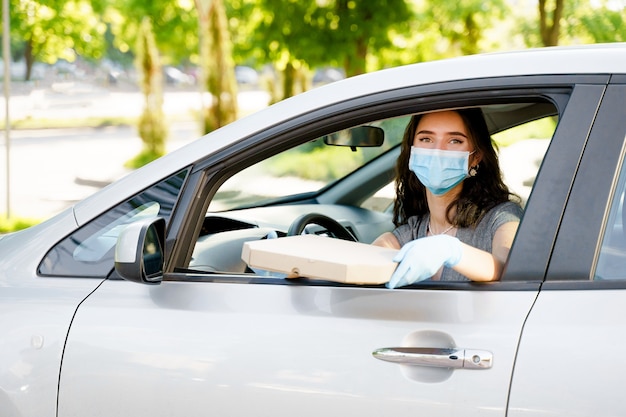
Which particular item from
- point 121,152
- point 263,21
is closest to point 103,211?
point 263,21

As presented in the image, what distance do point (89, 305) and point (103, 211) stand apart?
269mm

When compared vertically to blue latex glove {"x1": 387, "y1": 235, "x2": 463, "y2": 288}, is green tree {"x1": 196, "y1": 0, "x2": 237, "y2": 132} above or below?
above

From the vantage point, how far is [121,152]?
21781 mm

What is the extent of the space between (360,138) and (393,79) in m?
1.29

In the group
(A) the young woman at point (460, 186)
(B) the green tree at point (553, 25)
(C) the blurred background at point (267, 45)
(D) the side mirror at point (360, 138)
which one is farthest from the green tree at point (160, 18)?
(A) the young woman at point (460, 186)

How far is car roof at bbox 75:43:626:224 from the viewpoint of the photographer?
2.24 metres

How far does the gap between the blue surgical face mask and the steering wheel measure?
0.76 m

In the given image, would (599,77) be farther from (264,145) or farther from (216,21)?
(216,21)

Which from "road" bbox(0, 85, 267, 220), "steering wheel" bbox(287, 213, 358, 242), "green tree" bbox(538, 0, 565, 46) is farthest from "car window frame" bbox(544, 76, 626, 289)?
"green tree" bbox(538, 0, 565, 46)

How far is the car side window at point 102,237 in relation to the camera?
2.54 m

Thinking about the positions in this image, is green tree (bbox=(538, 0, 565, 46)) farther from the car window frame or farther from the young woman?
the car window frame

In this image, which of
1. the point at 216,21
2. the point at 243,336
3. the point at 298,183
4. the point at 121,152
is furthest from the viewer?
the point at 121,152

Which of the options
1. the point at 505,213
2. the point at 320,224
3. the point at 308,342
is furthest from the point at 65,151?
the point at 308,342

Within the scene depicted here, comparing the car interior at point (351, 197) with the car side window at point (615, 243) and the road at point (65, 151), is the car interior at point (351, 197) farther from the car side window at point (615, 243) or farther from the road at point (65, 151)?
the road at point (65, 151)
